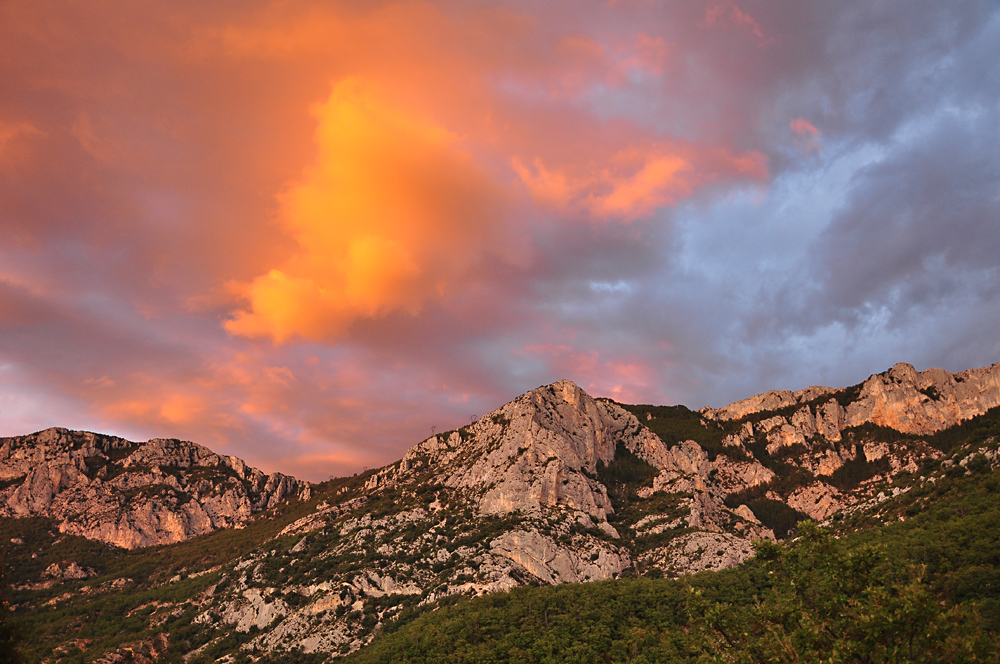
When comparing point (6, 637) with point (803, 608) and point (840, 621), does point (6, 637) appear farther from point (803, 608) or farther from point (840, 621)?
point (840, 621)

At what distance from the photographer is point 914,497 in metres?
115

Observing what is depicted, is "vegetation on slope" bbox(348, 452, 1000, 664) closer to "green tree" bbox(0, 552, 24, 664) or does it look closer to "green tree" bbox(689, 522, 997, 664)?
"green tree" bbox(689, 522, 997, 664)

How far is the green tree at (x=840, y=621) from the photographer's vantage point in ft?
88.3

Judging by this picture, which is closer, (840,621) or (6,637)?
(840,621)

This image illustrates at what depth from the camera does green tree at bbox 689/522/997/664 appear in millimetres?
26922

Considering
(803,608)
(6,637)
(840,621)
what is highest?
(6,637)

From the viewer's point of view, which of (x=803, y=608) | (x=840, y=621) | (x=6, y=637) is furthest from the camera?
(x=6, y=637)

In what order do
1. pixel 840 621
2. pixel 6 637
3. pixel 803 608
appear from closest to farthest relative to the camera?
pixel 840 621, pixel 803 608, pixel 6 637

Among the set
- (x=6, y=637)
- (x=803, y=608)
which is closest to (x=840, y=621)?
(x=803, y=608)

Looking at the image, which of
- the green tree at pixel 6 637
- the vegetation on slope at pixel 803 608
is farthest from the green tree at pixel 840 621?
the green tree at pixel 6 637

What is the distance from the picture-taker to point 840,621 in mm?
29750

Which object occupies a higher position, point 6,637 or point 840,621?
point 6,637

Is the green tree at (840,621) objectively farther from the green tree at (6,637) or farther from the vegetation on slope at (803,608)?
the green tree at (6,637)

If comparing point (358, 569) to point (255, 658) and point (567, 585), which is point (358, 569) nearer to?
point (255, 658)
